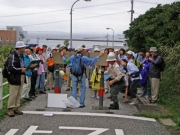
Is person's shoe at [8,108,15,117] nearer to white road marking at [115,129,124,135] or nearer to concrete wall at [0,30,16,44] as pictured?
white road marking at [115,129,124,135]

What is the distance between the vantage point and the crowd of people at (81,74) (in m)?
7.86

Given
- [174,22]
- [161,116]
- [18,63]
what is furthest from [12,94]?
[174,22]

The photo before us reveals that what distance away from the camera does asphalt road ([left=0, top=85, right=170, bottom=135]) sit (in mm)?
6785

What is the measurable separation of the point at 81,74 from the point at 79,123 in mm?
2115

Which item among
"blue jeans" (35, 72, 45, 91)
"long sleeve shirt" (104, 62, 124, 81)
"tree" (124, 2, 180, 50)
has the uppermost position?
"tree" (124, 2, 180, 50)

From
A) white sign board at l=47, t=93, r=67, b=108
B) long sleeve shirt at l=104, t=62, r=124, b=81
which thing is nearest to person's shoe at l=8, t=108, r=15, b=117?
white sign board at l=47, t=93, r=67, b=108

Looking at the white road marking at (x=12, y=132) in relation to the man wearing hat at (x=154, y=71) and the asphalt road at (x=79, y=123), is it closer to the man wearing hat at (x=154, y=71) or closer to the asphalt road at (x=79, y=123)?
the asphalt road at (x=79, y=123)

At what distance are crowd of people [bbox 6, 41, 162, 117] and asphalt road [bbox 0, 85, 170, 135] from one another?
56cm

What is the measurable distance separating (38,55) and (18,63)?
3861 mm

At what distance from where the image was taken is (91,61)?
9.16 meters

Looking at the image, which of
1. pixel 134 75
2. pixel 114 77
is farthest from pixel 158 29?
pixel 114 77

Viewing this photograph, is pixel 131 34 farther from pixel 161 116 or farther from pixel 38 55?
pixel 161 116

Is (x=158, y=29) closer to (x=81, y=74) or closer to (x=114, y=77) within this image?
(x=114, y=77)

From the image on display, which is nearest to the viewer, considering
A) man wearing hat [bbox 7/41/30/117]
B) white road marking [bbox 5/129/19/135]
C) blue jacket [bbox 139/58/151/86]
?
white road marking [bbox 5/129/19/135]
